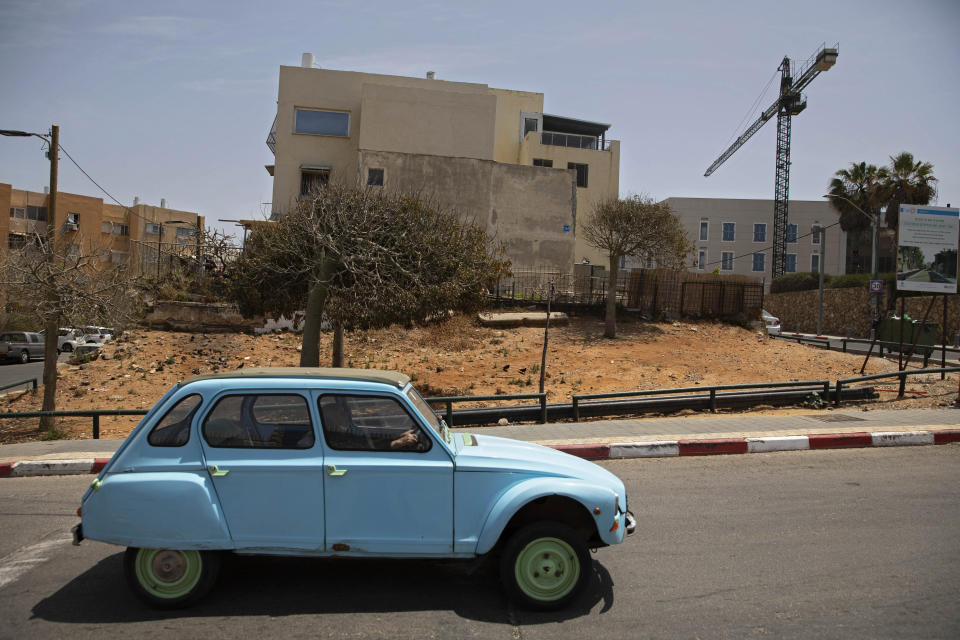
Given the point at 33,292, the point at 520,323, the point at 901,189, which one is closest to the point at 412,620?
the point at 33,292

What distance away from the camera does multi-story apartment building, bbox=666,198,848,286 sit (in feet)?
189

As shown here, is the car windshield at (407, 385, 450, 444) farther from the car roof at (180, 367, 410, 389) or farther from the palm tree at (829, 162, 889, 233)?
the palm tree at (829, 162, 889, 233)

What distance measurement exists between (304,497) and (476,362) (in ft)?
47.0

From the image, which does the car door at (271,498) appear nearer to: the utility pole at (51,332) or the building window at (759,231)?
the utility pole at (51,332)

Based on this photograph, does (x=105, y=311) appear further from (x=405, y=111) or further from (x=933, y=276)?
(x=405, y=111)

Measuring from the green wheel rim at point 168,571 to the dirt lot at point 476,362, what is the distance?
395 inches

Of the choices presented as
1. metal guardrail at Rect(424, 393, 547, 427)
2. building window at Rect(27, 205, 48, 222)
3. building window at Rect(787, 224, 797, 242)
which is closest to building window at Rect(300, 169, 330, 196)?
metal guardrail at Rect(424, 393, 547, 427)

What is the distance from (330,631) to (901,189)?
48.7m

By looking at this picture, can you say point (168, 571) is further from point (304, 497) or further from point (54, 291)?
point (54, 291)

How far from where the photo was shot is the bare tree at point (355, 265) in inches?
536

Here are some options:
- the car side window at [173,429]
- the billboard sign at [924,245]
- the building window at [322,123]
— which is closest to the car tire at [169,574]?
the car side window at [173,429]

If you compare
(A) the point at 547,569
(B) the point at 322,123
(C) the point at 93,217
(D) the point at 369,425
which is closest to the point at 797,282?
(B) the point at 322,123

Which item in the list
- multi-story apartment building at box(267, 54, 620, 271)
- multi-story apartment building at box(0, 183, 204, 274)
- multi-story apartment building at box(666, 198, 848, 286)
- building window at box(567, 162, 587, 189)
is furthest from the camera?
multi-story apartment building at box(666, 198, 848, 286)

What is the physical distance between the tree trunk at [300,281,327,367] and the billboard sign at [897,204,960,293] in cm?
1332
